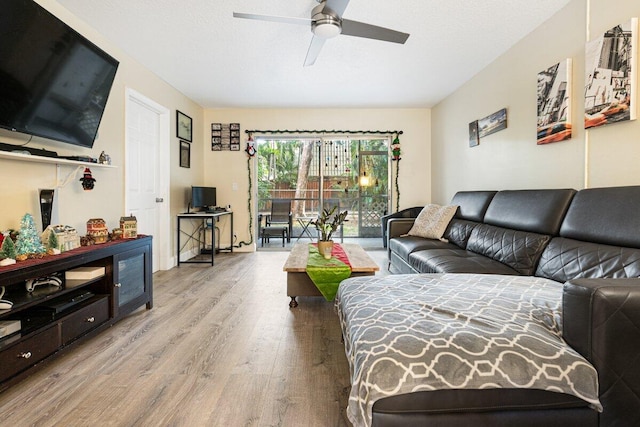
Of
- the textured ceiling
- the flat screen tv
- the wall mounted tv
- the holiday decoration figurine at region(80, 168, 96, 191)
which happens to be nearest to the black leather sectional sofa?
the textured ceiling

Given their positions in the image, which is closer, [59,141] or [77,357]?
[77,357]

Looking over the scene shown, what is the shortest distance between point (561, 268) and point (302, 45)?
2807mm

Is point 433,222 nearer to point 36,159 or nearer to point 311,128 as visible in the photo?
point 311,128

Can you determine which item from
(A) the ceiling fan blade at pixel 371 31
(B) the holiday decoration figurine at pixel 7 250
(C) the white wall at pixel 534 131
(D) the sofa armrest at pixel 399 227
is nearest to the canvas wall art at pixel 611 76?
(C) the white wall at pixel 534 131

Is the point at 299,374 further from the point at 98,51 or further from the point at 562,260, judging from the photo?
the point at 98,51

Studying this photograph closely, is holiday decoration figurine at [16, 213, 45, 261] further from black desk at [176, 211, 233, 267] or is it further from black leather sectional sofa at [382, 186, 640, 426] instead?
black desk at [176, 211, 233, 267]

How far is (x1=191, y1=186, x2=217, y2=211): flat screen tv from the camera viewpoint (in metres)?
4.62

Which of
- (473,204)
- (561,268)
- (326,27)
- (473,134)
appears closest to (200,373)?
(561,268)

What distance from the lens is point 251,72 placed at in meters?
3.77

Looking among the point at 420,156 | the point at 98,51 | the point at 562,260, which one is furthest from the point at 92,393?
the point at 420,156

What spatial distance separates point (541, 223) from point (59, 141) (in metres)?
3.50

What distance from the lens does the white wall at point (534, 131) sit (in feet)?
6.81

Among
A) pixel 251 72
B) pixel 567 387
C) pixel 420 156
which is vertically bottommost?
pixel 567 387

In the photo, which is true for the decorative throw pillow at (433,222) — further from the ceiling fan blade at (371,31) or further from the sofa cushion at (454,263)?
the ceiling fan blade at (371,31)
